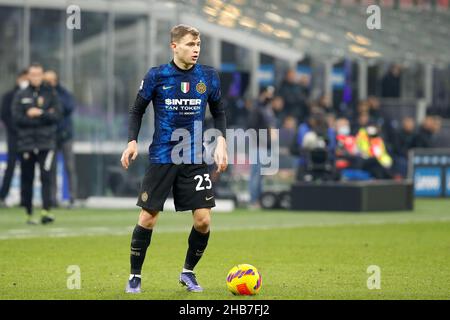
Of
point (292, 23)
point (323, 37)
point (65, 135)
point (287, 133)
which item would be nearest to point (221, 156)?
point (65, 135)

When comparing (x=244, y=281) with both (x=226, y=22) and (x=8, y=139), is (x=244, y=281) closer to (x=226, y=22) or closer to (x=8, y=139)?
(x=8, y=139)

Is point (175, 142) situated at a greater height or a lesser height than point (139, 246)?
greater

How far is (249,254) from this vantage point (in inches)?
595

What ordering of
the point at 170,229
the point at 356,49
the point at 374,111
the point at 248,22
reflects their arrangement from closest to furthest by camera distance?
1. the point at 170,229
2. the point at 248,22
3. the point at 356,49
4. the point at 374,111

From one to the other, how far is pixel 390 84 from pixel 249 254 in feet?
73.7

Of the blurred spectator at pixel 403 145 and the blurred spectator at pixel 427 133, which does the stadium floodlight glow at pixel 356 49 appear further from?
the blurred spectator at pixel 427 133

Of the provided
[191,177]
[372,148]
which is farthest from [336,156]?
[191,177]

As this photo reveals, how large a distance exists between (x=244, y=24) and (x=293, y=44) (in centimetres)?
218

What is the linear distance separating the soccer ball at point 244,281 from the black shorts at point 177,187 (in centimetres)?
61

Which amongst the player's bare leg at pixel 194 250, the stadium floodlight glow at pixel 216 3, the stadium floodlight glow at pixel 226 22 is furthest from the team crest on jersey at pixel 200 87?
the stadium floodlight glow at pixel 226 22

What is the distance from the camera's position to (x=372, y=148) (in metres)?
27.7

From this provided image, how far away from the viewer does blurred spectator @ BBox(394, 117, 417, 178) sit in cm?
3111

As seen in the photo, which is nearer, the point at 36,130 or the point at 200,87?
the point at 200,87
